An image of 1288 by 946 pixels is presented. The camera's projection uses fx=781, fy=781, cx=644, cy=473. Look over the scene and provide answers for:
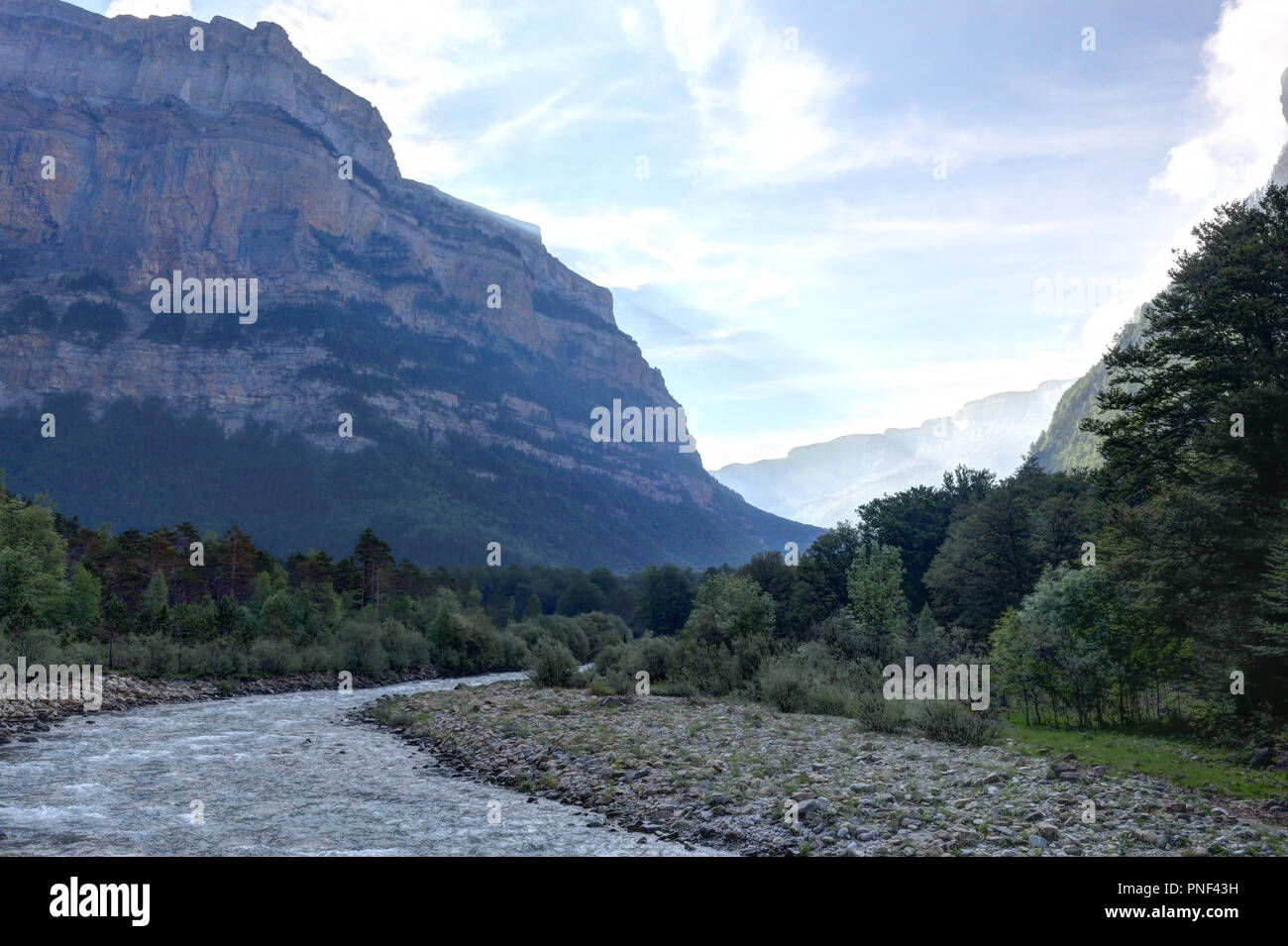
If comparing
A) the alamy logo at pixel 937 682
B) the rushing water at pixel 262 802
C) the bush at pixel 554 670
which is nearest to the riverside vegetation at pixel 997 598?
the bush at pixel 554 670

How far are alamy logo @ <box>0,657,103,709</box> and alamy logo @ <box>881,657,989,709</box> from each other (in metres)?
45.0

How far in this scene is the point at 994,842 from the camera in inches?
578

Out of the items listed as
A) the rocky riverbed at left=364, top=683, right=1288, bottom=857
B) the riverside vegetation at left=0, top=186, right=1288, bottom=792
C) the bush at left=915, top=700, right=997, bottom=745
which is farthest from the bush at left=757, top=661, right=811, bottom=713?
the bush at left=915, top=700, right=997, bottom=745

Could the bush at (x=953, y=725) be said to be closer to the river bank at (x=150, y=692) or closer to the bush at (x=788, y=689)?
the bush at (x=788, y=689)

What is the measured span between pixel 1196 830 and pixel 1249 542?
44.1 feet

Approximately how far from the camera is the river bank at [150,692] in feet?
121

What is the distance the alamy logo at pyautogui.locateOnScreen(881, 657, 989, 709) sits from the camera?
37438 mm

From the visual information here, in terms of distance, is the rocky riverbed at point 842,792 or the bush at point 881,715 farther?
the bush at point 881,715
